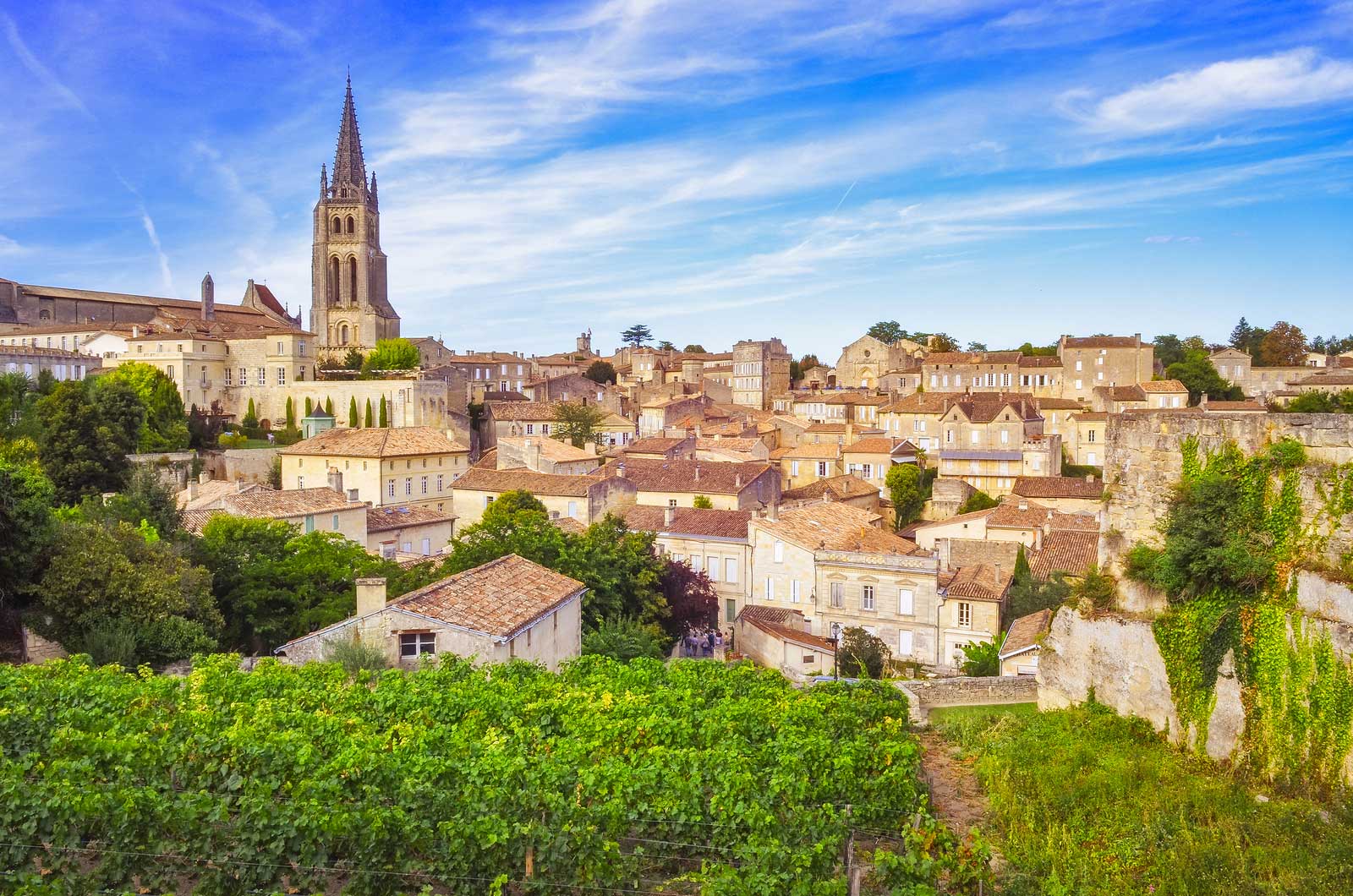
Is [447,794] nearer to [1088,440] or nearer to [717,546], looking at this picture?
[717,546]

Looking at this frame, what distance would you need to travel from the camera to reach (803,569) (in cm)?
3400

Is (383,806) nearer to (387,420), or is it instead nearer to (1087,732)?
(1087,732)

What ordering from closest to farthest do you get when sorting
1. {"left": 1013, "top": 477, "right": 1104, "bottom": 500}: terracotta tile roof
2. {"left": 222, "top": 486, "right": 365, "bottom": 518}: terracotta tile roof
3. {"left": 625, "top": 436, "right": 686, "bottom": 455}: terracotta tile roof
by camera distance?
{"left": 222, "top": 486, "right": 365, "bottom": 518}: terracotta tile roof < {"left": 1013, "top": 477, "right": 1104, "bottom": 500}: terracotta tile roof < {"left": 625, "top": 436, "right": 686, "bottom": 455}: terracotta tile roof

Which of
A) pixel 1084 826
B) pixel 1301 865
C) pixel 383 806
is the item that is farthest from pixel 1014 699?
pixel 383 806

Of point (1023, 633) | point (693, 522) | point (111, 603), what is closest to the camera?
point (111, 603)

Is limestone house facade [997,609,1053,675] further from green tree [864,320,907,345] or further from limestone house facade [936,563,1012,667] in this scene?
green tree [864,320,907,345]

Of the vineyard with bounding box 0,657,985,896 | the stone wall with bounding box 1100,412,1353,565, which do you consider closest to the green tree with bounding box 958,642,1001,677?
the stone wall with bounding box 1100,412,1353,565

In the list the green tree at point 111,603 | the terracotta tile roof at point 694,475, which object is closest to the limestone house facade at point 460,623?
the green tree at point 111,603

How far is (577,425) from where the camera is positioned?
207 feet

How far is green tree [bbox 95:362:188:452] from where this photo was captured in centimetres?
4669

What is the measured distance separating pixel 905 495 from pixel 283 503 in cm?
3143

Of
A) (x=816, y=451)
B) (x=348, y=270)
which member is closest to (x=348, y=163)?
(x=348, y=270)

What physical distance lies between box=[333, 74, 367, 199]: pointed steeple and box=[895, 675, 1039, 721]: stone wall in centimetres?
8136

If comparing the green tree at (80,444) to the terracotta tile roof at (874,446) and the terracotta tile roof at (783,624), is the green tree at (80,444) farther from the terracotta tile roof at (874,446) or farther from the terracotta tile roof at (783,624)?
the terracotta tile roof at (874,446)
